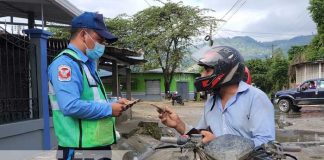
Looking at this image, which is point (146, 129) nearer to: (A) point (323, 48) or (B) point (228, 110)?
(B) point (228, 110)

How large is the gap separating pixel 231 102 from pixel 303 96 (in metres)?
23.0

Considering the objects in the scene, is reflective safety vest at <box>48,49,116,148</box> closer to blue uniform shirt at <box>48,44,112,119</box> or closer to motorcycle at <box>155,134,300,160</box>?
blue uniform shirt at <box>48,44,112,119</box>

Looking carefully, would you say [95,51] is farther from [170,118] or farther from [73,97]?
[170,118]

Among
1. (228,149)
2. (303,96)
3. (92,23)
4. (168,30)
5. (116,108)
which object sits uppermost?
(168,30)

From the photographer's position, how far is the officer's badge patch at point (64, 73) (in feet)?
9.19

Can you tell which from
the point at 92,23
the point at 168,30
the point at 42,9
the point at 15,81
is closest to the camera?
the point at 92,23

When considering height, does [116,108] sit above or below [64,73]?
below

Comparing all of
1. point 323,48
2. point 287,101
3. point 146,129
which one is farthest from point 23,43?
point 323,48

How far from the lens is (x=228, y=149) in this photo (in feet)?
6.82

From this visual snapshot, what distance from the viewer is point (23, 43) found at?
812 centimetres

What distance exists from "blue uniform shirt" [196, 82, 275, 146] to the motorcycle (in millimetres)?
158

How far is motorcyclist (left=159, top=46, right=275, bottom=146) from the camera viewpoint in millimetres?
2533

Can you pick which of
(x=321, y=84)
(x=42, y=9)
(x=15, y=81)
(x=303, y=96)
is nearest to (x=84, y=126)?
(x=15, y=81)

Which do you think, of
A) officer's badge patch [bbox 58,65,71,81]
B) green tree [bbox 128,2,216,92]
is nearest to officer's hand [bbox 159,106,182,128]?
officer's badge patch [bbox 58,65,71,81]
